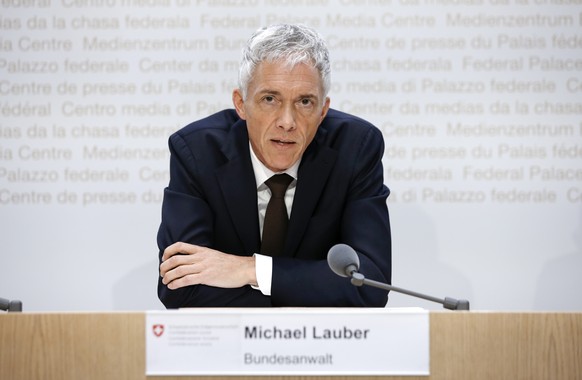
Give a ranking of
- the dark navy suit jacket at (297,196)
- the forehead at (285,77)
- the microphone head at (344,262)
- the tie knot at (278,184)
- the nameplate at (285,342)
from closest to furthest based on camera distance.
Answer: the nameplate at (285,342) < the microphone head at (344,262) < the forehead at (285,77) < the dark navy suit jacket at (297,196) < the tie knot at (278,184)

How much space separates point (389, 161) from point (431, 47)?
0.66m

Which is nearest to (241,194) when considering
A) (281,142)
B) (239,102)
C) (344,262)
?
(281,142)

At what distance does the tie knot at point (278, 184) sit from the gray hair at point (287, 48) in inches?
15.4

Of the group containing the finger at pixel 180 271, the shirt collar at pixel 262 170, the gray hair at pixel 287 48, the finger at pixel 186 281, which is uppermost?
the gray hair at pixel 287 48

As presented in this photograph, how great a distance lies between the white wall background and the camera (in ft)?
14.2

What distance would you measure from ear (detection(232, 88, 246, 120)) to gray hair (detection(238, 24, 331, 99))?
13cm

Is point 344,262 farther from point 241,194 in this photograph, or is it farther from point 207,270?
point 241,194

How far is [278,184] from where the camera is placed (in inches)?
122

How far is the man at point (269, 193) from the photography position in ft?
8.96

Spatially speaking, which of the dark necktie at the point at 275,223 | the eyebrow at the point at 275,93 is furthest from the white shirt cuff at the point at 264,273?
the eyebrow at the point at 275,93

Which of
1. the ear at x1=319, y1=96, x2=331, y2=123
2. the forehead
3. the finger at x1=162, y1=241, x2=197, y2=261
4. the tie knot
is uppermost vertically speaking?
the forehead

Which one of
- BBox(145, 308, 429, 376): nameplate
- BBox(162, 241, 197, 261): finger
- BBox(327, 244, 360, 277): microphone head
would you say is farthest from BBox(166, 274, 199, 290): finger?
BBox(145, 308, 429, 376): nameplate

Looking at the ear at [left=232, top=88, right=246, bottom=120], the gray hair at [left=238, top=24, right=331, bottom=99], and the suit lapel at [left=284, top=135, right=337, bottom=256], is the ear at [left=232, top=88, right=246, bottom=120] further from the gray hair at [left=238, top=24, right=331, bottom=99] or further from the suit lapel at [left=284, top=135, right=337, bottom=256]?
the suit lapel at [left=284, top=135, right=337, bottom=256]

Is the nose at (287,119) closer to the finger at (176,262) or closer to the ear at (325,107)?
the ear at (325,107)
